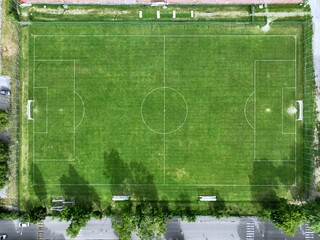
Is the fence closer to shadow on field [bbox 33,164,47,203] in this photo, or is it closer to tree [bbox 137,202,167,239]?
tree [bbox 137,202,167,239]

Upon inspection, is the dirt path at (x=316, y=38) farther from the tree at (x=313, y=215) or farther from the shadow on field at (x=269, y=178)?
the tree at (x=313, y=215)

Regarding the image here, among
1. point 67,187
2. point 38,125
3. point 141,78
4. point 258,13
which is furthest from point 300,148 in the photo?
point 38,125

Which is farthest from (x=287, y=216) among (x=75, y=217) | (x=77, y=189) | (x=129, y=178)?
(x=77, y=189)

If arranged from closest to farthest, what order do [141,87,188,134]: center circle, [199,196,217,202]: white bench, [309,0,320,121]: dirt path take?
[199,196,217,202]: white bench, [141,87,188,134]: center circle, [309,0,320,121]: dirt path

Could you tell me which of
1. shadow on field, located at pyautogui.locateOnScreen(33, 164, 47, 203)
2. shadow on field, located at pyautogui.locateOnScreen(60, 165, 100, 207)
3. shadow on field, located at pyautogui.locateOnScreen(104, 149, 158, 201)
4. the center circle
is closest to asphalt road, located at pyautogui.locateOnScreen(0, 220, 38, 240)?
shadow on field, located at pyautogui.locateOnScreen(33, 164, 47, 203)

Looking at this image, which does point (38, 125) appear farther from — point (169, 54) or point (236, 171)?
point (236, 171)

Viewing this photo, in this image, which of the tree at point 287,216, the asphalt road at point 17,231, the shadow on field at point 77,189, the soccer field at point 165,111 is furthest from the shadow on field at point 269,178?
the asphalt road at point 17,231
